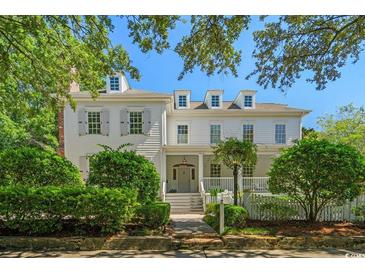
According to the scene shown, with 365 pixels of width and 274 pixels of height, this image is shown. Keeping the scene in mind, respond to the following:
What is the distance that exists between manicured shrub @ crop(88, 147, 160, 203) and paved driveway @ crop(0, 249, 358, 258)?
1383mm

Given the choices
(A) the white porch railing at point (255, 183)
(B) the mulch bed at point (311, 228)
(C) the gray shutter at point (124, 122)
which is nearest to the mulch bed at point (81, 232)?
(B) the mulch bed at point (311, 228)

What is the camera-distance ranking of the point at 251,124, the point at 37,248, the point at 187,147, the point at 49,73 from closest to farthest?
1. the point at 37,248
2. the point at 49,73
3. the point at 187,147
4. the point at 251,124

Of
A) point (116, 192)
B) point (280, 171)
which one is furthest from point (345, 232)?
point (116, 192)

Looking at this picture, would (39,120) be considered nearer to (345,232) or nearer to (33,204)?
(33,204)

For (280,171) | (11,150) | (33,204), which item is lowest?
(33,204)

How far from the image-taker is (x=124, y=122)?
10.8 m

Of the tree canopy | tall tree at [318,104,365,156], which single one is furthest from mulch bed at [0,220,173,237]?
tall tree at [318,104,365,156]

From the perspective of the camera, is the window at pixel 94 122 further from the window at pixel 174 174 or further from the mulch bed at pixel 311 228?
the mulch bed at pixel 311 228

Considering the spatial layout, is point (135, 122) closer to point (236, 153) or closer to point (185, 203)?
point (185, 203)

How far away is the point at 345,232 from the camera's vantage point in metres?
4.64

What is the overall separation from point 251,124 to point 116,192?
9.35 metres

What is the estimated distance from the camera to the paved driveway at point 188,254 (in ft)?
12.5

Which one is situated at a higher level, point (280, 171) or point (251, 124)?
point (251, 124)

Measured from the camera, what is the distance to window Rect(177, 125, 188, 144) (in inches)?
495
